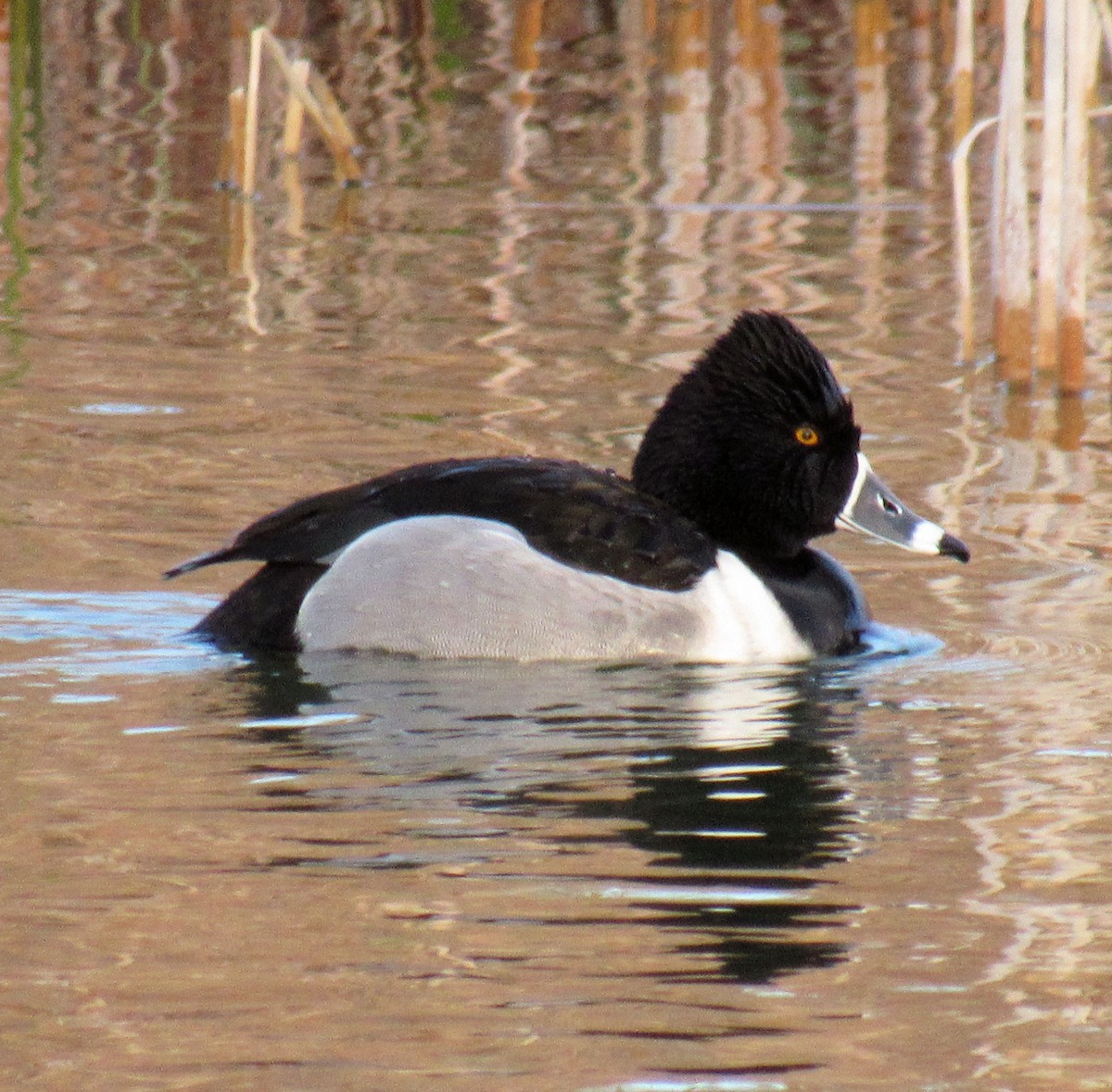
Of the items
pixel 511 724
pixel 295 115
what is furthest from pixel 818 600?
pixel 295 115

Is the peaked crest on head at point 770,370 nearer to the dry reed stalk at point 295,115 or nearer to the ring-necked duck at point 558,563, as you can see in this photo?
the ring-necked duck at point 558,563

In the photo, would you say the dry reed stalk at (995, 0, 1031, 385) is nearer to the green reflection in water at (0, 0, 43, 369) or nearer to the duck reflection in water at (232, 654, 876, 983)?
the duck reflection in water at (232, 654, 876, 983)

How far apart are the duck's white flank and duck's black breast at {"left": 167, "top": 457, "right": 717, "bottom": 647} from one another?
0.04 metres

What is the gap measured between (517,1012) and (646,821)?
1205 millimetres

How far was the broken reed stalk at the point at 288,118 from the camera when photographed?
41.7ft

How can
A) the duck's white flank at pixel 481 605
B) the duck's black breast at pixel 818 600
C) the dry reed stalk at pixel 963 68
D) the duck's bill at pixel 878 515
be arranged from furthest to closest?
the dry reed stalk at pixel 963 68 < the duck's bill at pixel 878 515 < the duck's black breast at pixel 818 600 < the duck's white flank at pixel 481 605

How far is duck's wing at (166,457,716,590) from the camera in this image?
6766 mm

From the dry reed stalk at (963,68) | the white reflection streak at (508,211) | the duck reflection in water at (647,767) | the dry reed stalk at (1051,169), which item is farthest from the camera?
the white reflection streak at (508,211)

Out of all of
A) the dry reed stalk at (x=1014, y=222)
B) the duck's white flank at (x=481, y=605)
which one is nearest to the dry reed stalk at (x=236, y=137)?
the dry reed stalk at (x=1014, y=222)

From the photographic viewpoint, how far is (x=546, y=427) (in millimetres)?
9547

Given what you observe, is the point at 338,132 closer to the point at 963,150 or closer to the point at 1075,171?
the point at 963,150

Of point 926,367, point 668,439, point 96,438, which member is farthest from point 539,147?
point 668,439

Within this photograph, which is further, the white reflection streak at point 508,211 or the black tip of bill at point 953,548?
the white reflection streak at point 508,211

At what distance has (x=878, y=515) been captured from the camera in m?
7.43
